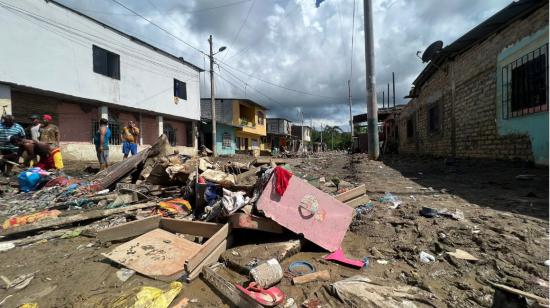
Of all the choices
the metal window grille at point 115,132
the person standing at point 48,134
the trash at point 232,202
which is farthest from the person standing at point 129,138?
the trash at point 232,202

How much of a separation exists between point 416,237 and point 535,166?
4.21 m

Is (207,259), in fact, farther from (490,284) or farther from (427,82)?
(427,82)

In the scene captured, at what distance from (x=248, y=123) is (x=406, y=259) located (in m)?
25.1

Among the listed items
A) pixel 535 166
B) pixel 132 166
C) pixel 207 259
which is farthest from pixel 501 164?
pixel 132 166

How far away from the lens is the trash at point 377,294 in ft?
5.41

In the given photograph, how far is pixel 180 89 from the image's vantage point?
1612 cm

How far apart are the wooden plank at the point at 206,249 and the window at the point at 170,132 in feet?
47.8

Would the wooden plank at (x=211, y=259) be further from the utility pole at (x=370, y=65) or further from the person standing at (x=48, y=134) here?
the person standing at (x=48, y=134)

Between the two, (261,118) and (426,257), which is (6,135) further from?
(261,118)

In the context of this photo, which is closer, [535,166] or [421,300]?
[421,300]

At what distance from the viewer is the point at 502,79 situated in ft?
19.5

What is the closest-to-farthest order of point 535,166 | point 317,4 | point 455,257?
point 455,257, point 535,166, point 317,4

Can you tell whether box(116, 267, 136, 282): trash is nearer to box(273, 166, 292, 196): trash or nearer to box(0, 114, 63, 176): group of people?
box(273, 166, 292, 196): trash

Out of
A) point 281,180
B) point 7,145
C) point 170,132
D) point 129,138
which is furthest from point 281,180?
point 170,132
